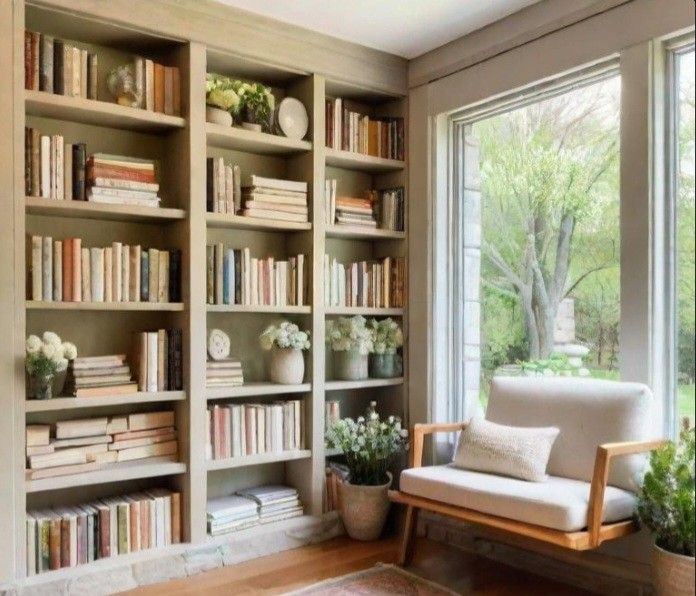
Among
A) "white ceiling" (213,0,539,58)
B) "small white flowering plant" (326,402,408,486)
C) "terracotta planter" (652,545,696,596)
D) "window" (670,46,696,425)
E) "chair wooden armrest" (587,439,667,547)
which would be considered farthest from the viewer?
"small white flowering plant" (326,402,408,486)

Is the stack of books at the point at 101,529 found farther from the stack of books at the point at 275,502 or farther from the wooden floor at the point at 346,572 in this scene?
the stack of books at the point at 275,502

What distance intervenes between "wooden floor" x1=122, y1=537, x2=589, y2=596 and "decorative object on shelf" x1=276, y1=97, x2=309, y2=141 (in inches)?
82.1

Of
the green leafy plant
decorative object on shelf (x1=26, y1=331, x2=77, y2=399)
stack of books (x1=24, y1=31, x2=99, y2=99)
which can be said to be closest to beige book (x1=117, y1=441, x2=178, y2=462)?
decorative object on shelf (x1=26, y1=331, x2=77, y2=399)

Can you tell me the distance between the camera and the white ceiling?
3188mm

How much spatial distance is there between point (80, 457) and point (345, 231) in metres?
1.71

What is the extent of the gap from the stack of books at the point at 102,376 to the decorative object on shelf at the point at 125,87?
3.74ft

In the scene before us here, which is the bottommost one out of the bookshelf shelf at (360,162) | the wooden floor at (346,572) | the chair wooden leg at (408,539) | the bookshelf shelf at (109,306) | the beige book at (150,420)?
the wooden floor at (346,572)

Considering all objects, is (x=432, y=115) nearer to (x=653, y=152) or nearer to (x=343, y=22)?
(x=343, y=22)

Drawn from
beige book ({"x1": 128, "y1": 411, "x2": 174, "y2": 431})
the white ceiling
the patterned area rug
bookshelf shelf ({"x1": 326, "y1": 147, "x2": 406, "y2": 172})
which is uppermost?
the white ceiling

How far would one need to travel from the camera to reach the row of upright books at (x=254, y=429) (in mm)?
3273

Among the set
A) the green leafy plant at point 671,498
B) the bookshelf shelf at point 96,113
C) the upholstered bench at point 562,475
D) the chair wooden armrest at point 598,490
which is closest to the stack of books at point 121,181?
the bookshelf shelf at point 96,113

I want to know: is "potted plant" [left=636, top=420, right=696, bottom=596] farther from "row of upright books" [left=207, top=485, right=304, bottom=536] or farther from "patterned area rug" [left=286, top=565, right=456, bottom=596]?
"row of upright books" [left=207, top=485, right=304, bottom=536]

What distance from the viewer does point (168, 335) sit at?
10.4 feet

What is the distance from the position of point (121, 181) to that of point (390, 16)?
150 centimetres
